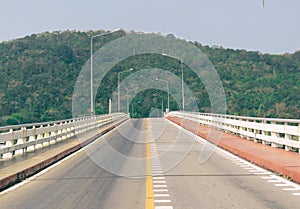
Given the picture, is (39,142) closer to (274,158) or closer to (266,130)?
(266,130)

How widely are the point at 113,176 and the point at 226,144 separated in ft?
34.8

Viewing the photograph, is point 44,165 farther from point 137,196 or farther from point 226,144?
point 226,144

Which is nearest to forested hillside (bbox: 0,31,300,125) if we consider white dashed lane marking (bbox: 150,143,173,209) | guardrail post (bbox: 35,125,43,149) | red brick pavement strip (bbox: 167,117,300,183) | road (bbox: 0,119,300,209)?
guardrail post (bbox: 35,125,43,149)

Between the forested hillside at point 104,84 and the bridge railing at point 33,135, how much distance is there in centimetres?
4193

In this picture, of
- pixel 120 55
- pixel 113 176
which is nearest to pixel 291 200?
pixel 113 176

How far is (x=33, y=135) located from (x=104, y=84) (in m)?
96.8

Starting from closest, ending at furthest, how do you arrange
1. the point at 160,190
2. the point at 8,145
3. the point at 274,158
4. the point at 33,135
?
the point at 160,190, the point at 274,158, the point at 8,145, the point at 33,135

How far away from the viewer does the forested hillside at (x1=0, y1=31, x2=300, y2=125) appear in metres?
91.2

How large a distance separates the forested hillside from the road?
57.9 meters

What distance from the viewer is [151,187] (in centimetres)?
1277

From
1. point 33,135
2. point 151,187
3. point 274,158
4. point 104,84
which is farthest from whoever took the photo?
point 104,84

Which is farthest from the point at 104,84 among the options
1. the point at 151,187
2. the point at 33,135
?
the point at 151,187

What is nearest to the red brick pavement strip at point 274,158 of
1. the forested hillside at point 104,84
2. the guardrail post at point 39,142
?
the guardrail post at point 39,142

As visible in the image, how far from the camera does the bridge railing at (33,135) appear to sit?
59.9ft
